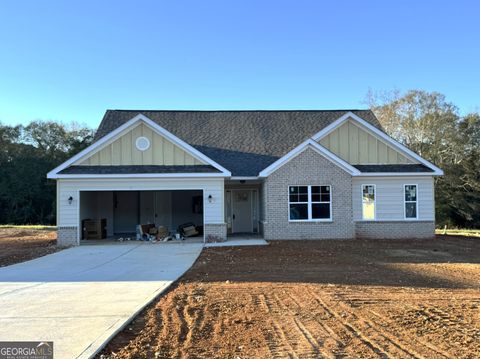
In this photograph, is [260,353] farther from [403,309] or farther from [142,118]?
[142,118]

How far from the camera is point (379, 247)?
1611 centimetres

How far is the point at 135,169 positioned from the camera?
57.9 feet

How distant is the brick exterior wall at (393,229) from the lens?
19117 millimetres

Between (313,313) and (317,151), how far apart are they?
1176cm

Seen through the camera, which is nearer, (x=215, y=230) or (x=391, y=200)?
(x=215, y=230)

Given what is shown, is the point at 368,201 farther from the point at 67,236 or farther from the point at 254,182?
the point at 67,236

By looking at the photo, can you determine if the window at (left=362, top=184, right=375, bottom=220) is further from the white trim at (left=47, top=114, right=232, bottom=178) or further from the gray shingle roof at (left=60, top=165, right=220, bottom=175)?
the gray shingle roof at (left=60, top=165, right=220, bottom=175)

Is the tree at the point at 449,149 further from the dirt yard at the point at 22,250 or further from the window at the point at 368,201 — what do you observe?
the dirt yard at the point at 22,250

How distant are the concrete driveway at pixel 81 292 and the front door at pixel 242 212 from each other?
6.67 metres

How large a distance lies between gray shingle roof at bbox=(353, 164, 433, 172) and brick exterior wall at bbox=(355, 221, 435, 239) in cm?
233

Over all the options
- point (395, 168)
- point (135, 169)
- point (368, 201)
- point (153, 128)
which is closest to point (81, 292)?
point (135, 169)

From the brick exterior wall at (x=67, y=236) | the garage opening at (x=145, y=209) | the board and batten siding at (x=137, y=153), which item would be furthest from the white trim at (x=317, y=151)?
the brick exterior wall at (x=67, y=236)

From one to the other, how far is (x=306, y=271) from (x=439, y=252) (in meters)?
6.73

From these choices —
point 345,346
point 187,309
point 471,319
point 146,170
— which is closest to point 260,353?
point 345,346
